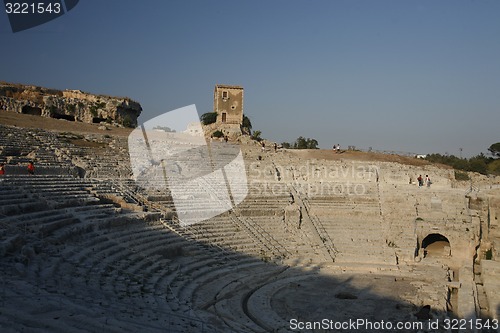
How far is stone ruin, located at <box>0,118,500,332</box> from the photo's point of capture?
849cm

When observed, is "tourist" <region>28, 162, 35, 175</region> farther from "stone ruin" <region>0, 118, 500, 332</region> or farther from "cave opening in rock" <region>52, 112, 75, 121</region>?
"cave opening in rock" <region>52, 112, 75, 121</region>

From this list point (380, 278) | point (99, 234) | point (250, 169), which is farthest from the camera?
point (250, 169)

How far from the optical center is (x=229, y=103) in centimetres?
3941

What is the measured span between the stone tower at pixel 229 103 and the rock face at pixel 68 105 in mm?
7360

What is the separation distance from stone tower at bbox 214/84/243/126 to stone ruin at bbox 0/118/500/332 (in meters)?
13.7

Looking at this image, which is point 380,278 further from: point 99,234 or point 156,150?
point 156,150

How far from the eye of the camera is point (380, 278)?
1550 cm

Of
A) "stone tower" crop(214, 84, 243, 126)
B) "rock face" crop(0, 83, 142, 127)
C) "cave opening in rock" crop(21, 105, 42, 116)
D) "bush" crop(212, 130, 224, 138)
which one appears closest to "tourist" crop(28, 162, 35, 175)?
"rock face" crop(0, 83, 142, 127)

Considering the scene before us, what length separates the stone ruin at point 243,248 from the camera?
8.49 m

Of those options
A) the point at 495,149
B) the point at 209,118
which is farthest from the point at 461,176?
the point at 209,118

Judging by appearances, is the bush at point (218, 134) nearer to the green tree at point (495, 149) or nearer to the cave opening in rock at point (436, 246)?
the cave opening in rock at point (436, 246)

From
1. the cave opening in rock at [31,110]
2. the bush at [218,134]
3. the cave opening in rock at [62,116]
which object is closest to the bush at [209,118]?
the bush at [218,134]

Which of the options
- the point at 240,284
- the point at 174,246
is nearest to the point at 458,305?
the point at 240,284

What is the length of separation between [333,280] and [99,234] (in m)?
7.04
